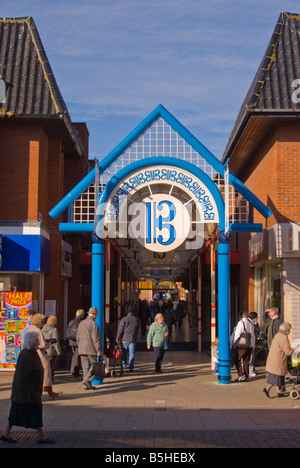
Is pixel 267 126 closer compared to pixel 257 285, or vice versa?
pixel 267 126

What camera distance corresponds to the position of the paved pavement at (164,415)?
8.67m

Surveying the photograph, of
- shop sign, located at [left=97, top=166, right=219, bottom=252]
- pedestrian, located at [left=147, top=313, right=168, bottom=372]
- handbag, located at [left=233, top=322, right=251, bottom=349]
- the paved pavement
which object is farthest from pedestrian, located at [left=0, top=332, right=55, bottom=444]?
pedestrian, located at [left=147, top=313, right=168, bottom=372]

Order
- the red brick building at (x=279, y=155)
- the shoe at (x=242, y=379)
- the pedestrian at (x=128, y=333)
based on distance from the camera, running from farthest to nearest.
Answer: the pedestrian at (x=128, y=333) → the red brick building at (x=279, y=155) → the shoe at (x=242, y=379)

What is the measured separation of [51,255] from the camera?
58.6 feet

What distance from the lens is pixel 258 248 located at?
17.6 m

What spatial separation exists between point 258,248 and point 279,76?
Result: 477cm

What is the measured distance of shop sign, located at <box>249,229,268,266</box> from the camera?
54.3ft

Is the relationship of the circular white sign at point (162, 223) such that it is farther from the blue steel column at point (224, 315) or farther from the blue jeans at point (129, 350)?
the blue jeans at point (129, 350)

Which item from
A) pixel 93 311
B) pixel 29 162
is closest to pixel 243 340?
pixel 93 311

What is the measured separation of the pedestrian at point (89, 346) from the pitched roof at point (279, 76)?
6.57 m

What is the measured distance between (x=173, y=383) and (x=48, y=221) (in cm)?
621

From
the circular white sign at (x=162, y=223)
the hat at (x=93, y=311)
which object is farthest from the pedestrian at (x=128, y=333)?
the circular white sign at (x=162, y=223)
